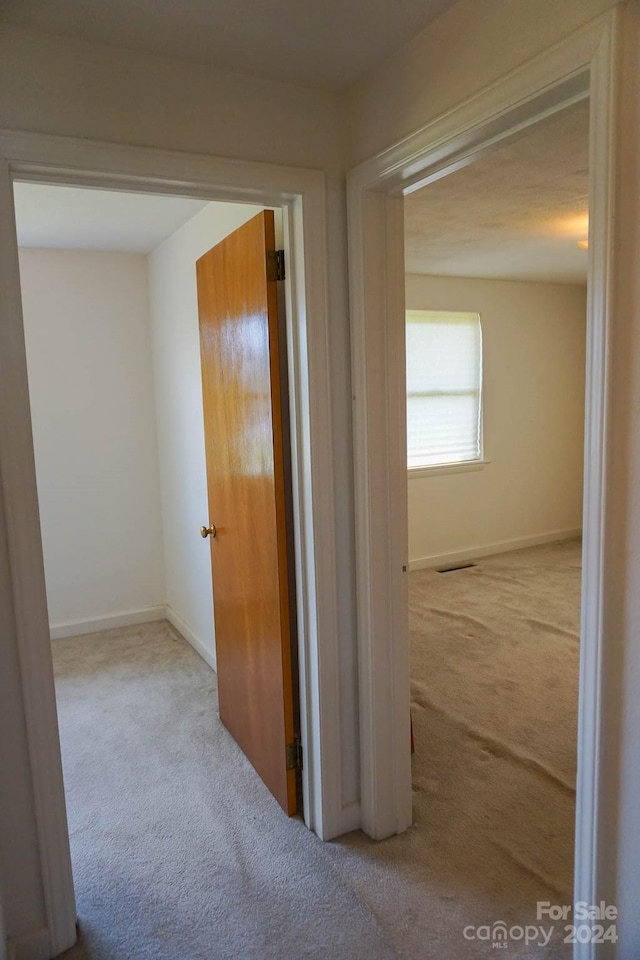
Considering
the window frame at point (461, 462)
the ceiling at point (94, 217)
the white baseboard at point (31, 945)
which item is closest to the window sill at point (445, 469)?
the window frame at point (461, 462)

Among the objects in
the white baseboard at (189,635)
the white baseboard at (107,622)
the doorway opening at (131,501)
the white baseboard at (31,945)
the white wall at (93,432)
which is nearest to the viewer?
the white baseboard at (31,945)

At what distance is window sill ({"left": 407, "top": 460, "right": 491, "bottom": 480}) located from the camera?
514 cm

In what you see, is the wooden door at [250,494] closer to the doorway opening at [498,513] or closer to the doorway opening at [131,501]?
the doorway opening at [131,501]

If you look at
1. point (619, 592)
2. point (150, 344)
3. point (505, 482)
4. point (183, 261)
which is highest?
point (183, 261)

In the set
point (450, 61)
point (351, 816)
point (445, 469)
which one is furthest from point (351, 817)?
point (445, 469)

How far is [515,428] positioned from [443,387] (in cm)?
94

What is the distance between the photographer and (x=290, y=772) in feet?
7.37

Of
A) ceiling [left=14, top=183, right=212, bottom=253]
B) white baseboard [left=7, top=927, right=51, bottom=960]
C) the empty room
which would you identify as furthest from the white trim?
ceiling [left=14, top=183, right=212, bottom=253]

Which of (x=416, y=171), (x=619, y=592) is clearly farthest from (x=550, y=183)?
(x=619, y=592)

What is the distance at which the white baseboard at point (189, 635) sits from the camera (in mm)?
3516

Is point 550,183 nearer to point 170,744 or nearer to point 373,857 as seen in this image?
point 373,857

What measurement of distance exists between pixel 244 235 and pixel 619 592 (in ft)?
5.61

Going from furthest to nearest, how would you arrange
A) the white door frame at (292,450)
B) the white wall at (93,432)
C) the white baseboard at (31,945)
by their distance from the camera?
the white wall at (93,432), the white baseboard at (31,945), the white door frame at (292,450)

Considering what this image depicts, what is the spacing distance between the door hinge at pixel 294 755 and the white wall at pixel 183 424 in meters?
1.29
